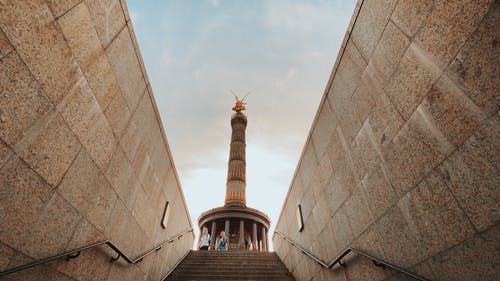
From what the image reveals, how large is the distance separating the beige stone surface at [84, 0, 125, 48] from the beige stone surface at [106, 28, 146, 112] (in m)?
0.11

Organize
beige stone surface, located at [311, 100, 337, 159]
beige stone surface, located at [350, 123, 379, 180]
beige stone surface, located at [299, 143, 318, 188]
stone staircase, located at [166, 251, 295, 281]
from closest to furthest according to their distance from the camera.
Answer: beige stone surface, located at [350, 123, 379, 180]
beige stone surface, located at [311, 100, 337, 159]
beige stone surface, located at [299, 143, 318, 188]
stone staircase, located at [166, 251, 295, 281]

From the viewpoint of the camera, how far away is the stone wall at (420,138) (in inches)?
77.6

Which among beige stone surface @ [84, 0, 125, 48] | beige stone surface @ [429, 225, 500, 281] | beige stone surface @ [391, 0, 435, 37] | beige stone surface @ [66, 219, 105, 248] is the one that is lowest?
beige stone surface @ [429, 225, 500, 281]

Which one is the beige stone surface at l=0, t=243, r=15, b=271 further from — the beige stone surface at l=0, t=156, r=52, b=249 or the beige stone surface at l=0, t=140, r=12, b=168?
the beige stone surface at l=0, t=140, r=12, b=168

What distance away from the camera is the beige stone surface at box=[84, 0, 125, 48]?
3055 mm

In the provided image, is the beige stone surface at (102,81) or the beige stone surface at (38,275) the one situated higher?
the beige stone surface at (102,81)

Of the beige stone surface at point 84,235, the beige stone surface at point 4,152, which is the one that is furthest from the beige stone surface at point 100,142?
the beige stone surface at point 4,152

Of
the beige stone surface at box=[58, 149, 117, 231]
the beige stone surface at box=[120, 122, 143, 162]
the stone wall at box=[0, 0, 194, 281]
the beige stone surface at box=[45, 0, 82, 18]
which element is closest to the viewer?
the stone wall at box=[0, 0, 194, 281]

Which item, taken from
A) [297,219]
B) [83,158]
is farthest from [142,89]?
[297,219]

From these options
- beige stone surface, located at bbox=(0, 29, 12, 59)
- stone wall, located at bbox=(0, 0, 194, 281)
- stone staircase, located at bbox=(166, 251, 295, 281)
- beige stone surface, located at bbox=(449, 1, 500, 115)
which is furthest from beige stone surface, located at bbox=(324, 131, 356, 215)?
beige stone surface, located at bbox=(0, 29, 12, 59)

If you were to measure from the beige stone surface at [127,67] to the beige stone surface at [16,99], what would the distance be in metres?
1.31

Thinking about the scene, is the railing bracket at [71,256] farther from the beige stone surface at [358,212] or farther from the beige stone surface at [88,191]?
the beige stone surface at [358,212]

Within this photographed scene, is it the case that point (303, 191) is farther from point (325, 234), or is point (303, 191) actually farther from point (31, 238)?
point (31, 238)

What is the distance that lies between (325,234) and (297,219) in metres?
2.00
